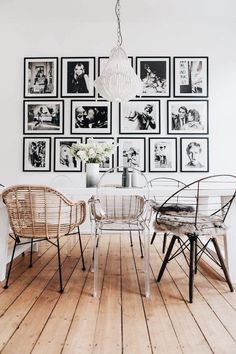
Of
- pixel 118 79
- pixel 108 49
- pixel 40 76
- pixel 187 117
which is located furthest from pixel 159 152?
pixel 40 76

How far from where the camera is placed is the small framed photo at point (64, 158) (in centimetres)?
419

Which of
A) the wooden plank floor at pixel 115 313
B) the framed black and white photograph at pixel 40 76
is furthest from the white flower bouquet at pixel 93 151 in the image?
the framed black and white photograph at pixel 40 76

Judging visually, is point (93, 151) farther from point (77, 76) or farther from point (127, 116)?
point (77, 76)

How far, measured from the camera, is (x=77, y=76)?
166 inches

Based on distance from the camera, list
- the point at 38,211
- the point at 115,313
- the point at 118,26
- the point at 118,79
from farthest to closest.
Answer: the point at 118,26, the point at 118,79, the point at 38,211, the point at 115,313

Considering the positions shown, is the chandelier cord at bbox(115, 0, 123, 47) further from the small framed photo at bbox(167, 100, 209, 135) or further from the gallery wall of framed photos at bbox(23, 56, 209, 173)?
the small framed photo at bbox(167, 100, 209, 135)

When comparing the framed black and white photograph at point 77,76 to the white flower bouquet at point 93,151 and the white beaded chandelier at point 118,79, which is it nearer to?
the white beaded chandelier at point 118,79

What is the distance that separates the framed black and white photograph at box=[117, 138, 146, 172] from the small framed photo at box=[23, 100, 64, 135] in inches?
35.5

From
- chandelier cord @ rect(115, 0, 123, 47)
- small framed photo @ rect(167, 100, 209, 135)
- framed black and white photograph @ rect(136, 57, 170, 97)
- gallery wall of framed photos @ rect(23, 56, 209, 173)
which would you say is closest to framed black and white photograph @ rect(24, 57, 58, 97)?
gallery wall of framed photos @ rect(23, 56, 209, 173)

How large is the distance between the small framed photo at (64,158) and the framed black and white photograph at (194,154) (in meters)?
1.48

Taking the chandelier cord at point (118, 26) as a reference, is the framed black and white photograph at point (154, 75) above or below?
below

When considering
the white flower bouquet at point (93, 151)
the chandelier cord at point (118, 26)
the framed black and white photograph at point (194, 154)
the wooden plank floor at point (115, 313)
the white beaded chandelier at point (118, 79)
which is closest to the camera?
the wooden plank floor at point (115, 313)

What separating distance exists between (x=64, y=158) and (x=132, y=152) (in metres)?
0.98

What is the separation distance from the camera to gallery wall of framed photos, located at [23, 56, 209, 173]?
416cm
